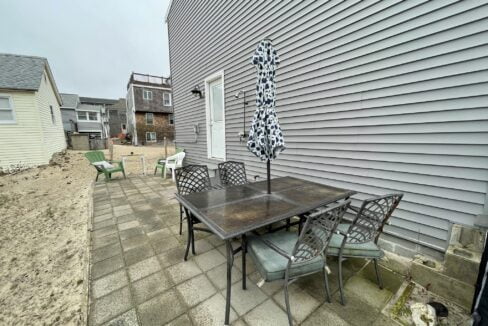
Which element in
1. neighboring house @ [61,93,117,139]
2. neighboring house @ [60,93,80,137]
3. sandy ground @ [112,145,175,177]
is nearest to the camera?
sandy ground @ [112,145,175,177]

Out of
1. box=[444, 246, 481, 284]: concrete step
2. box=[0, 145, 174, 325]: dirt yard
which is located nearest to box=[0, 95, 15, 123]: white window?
box=[0, 145, 174, 325]: dirt yard

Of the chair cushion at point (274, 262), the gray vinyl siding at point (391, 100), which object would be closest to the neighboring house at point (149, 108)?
the gray vinyl siding at point (391, 100)

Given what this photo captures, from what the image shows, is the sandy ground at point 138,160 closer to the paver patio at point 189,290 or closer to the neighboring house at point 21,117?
the neighboring house at point 21,117

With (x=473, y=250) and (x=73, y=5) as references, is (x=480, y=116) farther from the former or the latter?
(x=73, y=5)

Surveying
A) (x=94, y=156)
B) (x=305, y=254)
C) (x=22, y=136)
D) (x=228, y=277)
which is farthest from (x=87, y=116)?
(x=305, y=254)

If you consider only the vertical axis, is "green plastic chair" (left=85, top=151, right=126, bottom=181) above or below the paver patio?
above

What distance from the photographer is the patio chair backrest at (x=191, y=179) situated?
2.66 meters

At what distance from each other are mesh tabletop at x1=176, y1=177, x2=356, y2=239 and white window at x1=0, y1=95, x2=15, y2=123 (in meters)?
10.8

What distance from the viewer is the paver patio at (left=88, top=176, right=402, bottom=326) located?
1.49m

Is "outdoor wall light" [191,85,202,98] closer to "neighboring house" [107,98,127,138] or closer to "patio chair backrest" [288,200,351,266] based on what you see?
"patio chair backrest" [288,200,351,266]

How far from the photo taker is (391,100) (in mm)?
2072

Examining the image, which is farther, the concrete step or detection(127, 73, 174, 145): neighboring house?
detection(127, 73, 174, 145): neighboring house

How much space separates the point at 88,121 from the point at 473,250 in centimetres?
2872

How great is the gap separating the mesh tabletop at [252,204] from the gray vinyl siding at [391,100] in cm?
56
